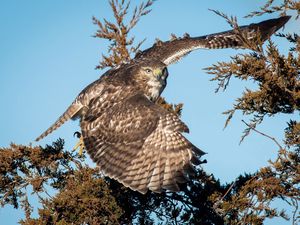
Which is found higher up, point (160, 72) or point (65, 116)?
point (160, 72)

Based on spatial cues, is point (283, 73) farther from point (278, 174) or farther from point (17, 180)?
point (17, 180)

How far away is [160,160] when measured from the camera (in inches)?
284

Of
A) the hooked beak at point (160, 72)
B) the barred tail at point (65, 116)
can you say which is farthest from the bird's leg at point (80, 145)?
the hooked beak at point (160, 72)

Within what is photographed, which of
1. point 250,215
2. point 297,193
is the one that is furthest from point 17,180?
point 297,193

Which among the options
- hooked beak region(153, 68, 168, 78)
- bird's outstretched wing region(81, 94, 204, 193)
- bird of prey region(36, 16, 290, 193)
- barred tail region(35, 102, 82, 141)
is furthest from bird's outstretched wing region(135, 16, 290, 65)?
bird's outstretched wing region(81, 94, 204, 193)

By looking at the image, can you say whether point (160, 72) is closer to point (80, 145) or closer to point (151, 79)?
point (151, 79)

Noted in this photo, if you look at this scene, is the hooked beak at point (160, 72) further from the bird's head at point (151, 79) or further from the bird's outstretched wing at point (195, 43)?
the bird's outstretched wing at point (195, 43)

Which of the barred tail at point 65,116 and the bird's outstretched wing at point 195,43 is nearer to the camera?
the barred tail at point 65,116

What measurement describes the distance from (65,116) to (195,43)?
9.73ft

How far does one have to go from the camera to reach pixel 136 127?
7.76 meters

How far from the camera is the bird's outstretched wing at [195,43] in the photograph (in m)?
10.2

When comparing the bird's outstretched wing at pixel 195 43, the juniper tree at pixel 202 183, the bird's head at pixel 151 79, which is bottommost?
the juniper tree at pixel 202 183

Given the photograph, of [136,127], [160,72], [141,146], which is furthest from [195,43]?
[141,146]

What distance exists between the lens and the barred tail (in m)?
9.08
